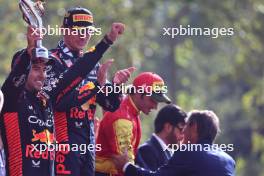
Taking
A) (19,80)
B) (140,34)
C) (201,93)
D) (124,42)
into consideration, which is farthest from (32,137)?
(201,93)

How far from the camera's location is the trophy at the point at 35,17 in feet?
31.2

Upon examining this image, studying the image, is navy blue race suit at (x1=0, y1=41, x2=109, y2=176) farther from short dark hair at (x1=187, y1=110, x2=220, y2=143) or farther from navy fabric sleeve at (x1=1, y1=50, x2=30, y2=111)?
short dark hair at (x1=187, y1=110, x2=220, y2=143)

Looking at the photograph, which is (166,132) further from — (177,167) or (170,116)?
(177,167)

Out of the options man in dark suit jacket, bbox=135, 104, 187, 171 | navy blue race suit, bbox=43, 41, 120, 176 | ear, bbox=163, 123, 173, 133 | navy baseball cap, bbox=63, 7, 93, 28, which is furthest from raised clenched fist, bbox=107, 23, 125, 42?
ear, bbox=163, 123, 173, 133

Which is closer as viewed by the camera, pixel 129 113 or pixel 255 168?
pixel 129 113

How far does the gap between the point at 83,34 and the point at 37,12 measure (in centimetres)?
69

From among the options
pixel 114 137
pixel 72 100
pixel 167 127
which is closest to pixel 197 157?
pixel 114 137

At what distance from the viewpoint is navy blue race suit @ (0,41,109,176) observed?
31.0 ft

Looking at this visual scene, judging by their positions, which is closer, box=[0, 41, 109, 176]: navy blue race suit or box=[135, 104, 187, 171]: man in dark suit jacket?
box=[0, 41, 109, 176]: navy blue race suit

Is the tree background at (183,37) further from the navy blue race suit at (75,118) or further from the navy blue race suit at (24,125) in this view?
the navy blue race suit at (24,125)

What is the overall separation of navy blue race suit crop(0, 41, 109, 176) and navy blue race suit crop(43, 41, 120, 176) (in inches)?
14.2

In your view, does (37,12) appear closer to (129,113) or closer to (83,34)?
(83,34)

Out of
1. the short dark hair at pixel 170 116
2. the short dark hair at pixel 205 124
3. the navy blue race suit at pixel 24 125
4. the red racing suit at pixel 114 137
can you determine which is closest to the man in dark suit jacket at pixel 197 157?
the short dark hair at pixel 205 124

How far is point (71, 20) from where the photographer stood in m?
10.5
